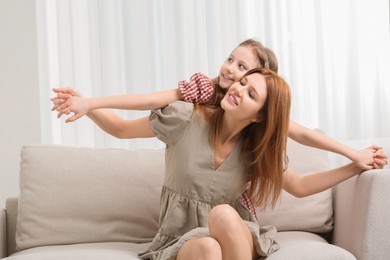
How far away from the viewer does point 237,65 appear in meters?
2.28

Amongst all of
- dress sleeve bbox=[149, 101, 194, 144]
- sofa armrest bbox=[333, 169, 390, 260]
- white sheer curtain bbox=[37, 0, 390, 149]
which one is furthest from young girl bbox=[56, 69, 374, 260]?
white sheer curtain bbox=[37, 0, 390, 149]

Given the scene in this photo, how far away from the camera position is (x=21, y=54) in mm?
3355

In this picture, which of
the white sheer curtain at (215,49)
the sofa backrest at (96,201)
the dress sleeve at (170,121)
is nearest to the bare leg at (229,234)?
the dress sleeve at (170,121)

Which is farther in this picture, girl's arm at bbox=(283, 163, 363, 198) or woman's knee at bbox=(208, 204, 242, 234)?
girl's arm at bbox=(283, 163, 363, 198)

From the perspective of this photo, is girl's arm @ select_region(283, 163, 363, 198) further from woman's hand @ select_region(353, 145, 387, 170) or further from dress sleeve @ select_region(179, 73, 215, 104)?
dress sleeve @ select_region(179, 73, 215, 104)

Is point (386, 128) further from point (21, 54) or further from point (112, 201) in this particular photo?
point (21, 54)

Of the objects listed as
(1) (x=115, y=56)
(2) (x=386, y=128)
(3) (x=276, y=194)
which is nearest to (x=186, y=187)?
(3) (x=276, y=194)

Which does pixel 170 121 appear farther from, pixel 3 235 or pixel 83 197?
pixel 3 235

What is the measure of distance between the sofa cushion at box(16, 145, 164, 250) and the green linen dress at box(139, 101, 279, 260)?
9.3 inches

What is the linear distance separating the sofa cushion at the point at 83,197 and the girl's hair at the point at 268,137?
1.30 feet

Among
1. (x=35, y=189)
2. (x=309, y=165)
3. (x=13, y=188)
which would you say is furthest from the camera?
(x=13, y=188)

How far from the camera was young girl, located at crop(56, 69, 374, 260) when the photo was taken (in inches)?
82.8

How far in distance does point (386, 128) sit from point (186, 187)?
5.43ft

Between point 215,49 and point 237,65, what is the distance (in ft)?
3.84
